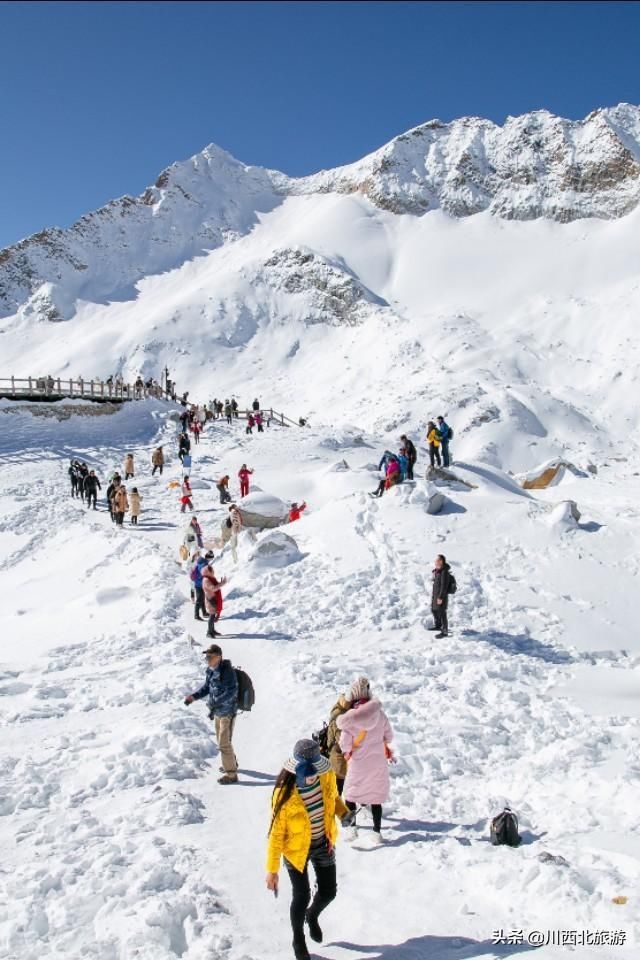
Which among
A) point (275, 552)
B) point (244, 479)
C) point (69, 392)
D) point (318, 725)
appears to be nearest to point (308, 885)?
point (318, 725)

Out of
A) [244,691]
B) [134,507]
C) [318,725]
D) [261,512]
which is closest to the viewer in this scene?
[244,691]

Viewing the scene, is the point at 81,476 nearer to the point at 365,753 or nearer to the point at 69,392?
the point at 69,392

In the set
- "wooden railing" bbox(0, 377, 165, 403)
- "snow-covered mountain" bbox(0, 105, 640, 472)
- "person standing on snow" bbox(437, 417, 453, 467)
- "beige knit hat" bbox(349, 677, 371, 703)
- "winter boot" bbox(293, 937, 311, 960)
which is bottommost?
"winter boot" bbox(293, 937, 311, 960)

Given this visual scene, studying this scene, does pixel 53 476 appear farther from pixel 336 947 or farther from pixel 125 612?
pixel 336 947

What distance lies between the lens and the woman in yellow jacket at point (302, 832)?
5254mm

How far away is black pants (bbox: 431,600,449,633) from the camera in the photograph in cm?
1348

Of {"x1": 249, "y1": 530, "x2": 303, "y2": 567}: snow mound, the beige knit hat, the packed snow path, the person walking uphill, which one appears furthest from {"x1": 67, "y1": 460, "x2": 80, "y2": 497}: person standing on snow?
the beige knit hat

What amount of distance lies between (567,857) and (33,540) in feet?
68.7

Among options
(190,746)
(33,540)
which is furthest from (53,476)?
(190,746)

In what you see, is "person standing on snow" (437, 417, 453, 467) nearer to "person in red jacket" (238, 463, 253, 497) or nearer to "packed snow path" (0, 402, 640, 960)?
"packed snow path" (0, 402, 640, 960)

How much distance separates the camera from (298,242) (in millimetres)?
97688

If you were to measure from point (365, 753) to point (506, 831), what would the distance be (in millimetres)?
1373

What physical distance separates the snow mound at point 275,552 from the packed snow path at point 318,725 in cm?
24

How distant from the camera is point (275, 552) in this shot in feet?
56.7
